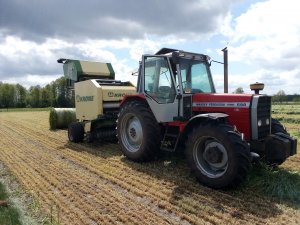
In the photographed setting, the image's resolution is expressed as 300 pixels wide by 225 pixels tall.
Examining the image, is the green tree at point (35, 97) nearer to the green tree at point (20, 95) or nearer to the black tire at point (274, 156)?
the green tree at point (20, 95)

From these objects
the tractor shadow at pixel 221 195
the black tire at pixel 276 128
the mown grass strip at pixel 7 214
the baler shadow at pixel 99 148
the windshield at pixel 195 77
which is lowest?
the mown grass strip at pixel 7 214

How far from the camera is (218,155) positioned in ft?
19.3

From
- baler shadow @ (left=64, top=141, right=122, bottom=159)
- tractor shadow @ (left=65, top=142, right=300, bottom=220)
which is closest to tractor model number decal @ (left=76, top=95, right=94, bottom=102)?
baler shadow @ (left=64, top=141, right=122, bottom=159)

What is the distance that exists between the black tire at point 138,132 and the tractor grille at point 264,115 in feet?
7.05

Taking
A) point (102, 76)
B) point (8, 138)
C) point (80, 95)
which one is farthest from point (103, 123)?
point (8, 138)

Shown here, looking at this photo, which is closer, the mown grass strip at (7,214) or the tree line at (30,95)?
the mown grass strip at (7,214)

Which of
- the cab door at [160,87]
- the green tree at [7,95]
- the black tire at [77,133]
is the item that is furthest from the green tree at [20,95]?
the cab door at [160,87]

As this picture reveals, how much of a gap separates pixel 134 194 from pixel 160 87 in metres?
2.66

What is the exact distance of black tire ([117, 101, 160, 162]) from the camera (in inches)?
291

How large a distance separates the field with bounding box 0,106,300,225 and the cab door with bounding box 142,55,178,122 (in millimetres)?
1162

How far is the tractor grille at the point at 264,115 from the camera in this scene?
6.29m

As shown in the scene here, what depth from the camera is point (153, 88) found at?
25.1ft

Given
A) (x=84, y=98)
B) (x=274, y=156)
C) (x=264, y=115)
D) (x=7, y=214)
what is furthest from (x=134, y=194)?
(x=84, y=98)

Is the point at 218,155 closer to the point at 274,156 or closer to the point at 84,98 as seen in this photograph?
the point at 274,156
